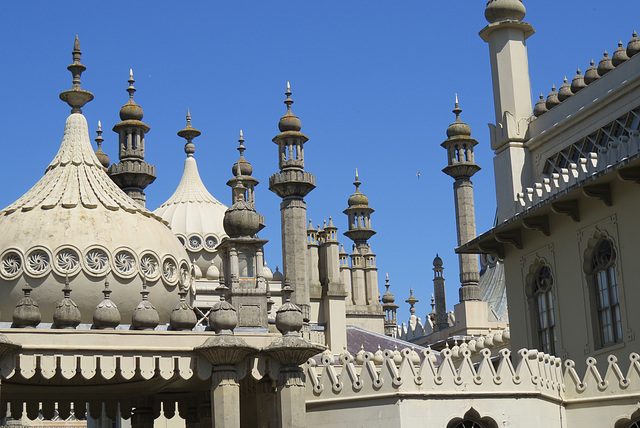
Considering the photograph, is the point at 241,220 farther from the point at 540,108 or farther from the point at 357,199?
the point at 357,199

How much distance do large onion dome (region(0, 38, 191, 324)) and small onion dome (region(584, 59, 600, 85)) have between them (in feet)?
39.2

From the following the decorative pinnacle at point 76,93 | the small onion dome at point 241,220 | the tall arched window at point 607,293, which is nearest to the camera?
the small onion dome at point 241,220

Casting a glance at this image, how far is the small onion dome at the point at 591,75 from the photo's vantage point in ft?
88.4

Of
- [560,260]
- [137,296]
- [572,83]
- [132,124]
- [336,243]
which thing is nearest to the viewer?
[137,296]

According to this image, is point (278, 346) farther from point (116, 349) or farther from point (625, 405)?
point (625, 405)

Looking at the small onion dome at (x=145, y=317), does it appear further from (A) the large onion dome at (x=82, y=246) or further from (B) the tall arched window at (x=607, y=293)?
(B) the tall arched window at (x=607, y=293)

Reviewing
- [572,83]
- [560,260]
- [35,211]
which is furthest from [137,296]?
[572,83]

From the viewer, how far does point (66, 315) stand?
17.9 m

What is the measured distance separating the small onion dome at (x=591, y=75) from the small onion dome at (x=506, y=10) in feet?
11.9

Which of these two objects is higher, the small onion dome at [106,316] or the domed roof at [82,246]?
the domed roof at [82,246]

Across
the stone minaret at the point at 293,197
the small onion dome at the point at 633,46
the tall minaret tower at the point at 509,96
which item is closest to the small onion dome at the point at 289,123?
the stone minaret at the point at 293,197

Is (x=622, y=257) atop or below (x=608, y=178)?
below

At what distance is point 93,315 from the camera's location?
18859 millimetres

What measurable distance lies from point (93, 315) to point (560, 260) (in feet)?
39.6
